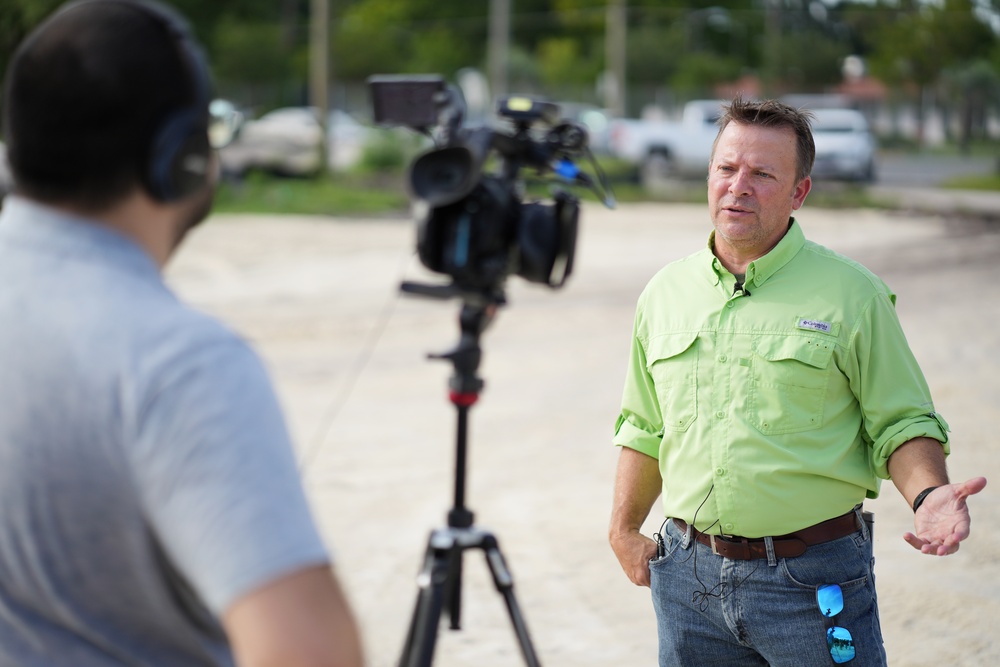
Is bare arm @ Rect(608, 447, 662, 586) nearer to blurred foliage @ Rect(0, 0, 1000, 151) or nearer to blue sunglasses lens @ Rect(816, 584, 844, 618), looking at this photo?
blue sunglasses lens @ Rect(816, 584, 844, 618)

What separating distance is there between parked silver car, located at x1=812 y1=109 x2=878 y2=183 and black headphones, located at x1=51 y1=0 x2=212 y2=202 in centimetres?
2375

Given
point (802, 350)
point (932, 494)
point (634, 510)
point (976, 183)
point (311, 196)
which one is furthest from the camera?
point (976, 183)

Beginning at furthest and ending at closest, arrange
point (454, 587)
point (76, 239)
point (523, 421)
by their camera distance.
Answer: point (523, 421) < point (454, 587) < point (76, 239)

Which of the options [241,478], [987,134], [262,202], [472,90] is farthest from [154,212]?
[987,134]

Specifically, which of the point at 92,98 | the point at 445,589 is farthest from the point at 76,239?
the point at 445,589

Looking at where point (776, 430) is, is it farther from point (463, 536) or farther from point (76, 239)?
point (76, 239)

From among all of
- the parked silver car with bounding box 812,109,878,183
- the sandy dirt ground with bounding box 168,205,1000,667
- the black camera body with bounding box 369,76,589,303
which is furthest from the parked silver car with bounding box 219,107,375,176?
the black camera body with bounding box 369,76,589,303

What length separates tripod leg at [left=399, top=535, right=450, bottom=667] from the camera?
9.23ft

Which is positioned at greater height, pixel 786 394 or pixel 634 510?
pixel 786 394

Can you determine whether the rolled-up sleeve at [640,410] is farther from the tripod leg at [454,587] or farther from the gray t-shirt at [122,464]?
the gray t-shirt at [122,464]

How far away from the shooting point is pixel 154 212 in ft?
4.43

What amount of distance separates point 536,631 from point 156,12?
3.68 m

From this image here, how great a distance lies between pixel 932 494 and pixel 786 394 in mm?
347

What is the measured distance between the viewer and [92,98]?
Answer: 4.21 ft
